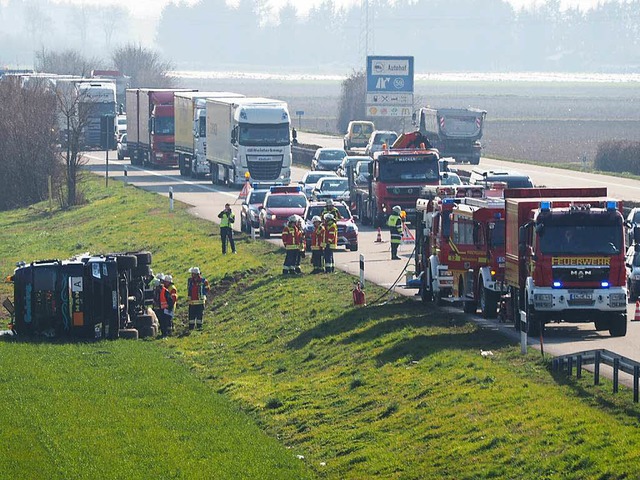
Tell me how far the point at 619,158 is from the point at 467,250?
4857cm

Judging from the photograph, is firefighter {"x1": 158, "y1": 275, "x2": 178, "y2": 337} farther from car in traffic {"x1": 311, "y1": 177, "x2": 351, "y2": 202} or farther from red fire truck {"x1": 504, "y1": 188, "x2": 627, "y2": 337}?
car in traffic {"x1": 311, "y1": 177, "x2": 351, "y2": 202}

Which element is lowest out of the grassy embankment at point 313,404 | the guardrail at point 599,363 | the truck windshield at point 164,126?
the grassy embankment at point 313,404

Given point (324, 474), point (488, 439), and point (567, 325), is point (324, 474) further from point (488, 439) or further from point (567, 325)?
point (567, 325)

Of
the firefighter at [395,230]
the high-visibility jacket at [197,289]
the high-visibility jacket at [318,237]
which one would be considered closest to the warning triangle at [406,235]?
the firefighter at [395,230]

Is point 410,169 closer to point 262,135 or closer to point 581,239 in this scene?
point 262,135

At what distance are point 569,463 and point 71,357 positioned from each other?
1400 centimetres

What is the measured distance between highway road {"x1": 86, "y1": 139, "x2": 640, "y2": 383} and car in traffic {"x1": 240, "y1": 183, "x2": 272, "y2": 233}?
1.88 m

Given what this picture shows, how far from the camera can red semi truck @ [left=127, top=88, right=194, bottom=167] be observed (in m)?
78.8

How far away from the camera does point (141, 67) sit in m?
158

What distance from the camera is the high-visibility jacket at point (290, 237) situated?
3681 centimetres

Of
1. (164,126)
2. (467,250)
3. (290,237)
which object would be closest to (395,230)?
(290,237)

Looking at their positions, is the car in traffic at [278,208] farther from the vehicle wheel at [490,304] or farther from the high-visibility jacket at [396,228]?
the vehicle wheel at [490,304]

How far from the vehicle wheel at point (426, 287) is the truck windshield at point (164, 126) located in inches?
1907

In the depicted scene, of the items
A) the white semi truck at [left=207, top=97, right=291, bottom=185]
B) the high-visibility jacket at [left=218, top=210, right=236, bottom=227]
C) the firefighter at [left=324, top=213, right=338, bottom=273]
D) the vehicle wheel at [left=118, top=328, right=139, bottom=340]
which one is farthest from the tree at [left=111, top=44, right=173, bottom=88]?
the vehicle wheel at [left=118, top=328, right=139, bottom=340]
